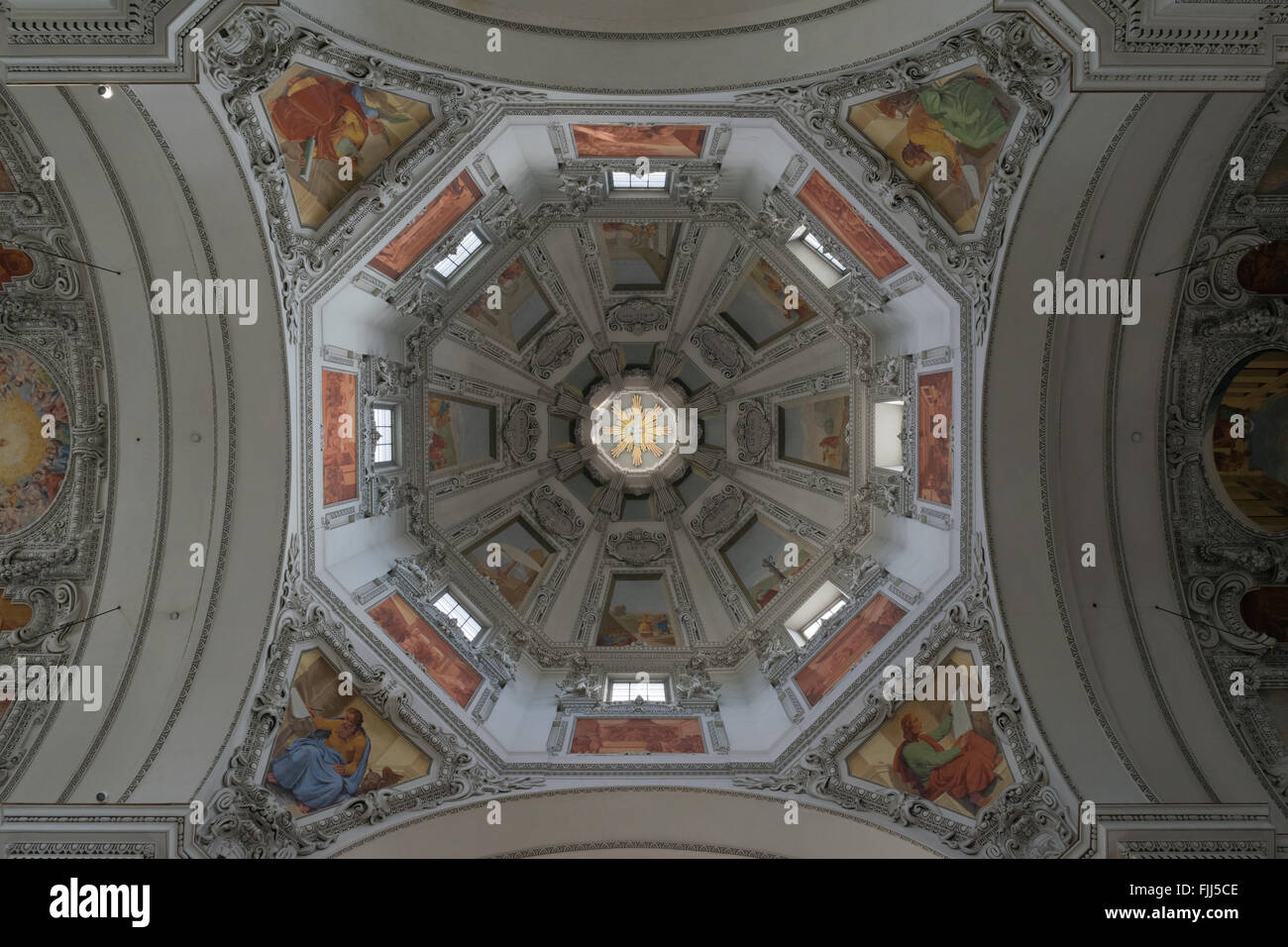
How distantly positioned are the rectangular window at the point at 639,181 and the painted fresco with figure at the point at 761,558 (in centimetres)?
831

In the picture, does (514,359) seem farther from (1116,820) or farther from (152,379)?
(1116,820)

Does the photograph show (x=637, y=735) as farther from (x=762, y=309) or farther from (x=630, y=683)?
(x=762, y=309)

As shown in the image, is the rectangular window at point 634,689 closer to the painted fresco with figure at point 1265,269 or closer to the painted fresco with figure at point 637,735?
the painted fresco with figure at point 637,735

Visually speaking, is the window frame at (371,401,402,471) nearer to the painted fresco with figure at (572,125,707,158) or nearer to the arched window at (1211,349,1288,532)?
the painted fresco with figure at (572,125,707,158)

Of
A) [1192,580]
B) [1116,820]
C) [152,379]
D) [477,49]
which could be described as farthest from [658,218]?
[1116,820]

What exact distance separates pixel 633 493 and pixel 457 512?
4.79 metres

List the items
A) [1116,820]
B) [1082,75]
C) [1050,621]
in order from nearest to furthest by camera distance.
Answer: [1082,75] → [1116,820] → [1050,621]

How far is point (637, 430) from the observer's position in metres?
20.8

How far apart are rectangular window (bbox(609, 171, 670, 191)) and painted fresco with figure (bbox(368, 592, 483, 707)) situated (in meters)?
8.89

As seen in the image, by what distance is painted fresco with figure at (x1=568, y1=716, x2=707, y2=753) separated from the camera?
14141 mm

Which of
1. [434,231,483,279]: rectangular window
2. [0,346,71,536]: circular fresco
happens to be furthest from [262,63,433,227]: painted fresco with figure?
[0,346,71,536]: circular fresco

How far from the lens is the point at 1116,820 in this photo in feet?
33.9

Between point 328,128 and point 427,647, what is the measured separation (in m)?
8.79
